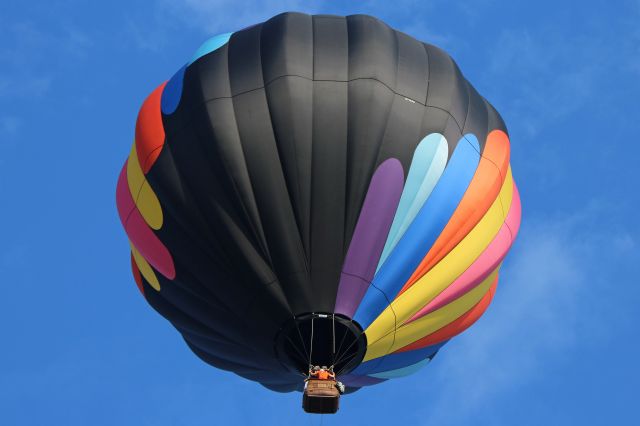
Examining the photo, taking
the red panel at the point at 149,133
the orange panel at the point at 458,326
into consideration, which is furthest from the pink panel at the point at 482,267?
the red panel at the point at 149,133

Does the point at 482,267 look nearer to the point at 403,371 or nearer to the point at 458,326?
the point at 458,326

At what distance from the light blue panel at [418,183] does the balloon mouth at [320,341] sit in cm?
86

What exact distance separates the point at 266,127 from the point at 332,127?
2.66 ft

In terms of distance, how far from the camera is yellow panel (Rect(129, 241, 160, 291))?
957 inches

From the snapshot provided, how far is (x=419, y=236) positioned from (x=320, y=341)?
1.82 metres

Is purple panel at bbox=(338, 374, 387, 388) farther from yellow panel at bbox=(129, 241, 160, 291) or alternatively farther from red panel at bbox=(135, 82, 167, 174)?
red panel at bbox=(135, 82, 167, 174)

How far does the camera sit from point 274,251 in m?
22.6

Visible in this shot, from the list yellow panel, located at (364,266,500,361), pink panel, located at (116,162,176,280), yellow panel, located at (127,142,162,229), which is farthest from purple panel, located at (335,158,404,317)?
yellow panel, located at (127,142,162,229)

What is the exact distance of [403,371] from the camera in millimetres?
25531

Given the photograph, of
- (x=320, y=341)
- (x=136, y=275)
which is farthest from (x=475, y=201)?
(x=136, y=275)

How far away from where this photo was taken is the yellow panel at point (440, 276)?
2317 centimetres

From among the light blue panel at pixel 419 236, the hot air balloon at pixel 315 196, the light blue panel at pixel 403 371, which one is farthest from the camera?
the light blue panel at pixel 403 371

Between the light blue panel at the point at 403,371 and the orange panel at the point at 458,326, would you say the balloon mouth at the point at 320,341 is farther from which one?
the light blue panel at the point at 403,371

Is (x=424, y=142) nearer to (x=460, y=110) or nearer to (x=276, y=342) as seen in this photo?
(x=460, y=110)
